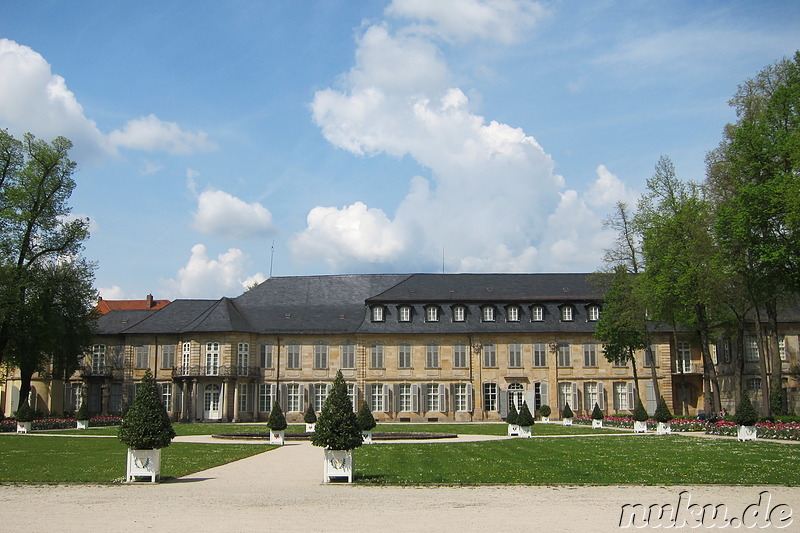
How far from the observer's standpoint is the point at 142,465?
16.5 metres

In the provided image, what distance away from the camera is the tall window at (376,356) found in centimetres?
5269

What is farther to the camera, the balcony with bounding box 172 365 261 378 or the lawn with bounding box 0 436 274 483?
the balcony with bounding box 172 365 261 378

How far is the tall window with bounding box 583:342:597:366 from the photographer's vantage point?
52.4 m

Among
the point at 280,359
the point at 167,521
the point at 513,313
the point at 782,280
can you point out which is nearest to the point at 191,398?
the point at 280,359

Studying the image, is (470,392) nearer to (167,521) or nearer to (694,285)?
(694,285)

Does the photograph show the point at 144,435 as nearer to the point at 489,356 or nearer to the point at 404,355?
the point at 404,355

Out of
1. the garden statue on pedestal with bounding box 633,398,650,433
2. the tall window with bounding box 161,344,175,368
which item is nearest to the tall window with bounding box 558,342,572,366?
the garden statue on pedestal with bounding box 633,398,650,433

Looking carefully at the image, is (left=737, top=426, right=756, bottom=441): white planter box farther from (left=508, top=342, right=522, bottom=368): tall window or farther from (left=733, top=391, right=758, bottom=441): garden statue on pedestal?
(left=508, top=342, right=522, bottom=368): tall window

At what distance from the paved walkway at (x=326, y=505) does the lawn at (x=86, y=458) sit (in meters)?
1.75

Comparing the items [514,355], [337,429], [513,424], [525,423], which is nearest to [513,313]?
[514,355]

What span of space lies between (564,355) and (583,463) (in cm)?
3336

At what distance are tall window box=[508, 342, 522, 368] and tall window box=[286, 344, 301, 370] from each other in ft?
47.3

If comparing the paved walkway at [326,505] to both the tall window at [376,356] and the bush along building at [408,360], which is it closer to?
the bush along building at [408,360]

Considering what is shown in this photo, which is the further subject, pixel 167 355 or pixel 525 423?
pixel 167 355
